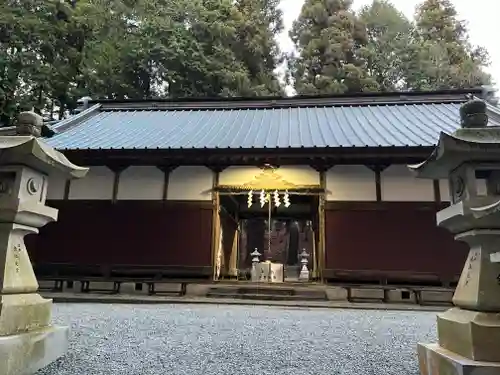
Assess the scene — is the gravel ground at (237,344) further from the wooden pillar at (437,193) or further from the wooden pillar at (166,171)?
the wooden pillar at (166,171)

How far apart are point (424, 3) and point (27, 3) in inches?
910

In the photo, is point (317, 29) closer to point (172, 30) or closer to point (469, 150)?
point (172, 30)

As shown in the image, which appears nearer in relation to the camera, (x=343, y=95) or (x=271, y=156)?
(x=271, y=156)

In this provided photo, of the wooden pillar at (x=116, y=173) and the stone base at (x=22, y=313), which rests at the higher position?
the wooden pillar at (x=116, y=173)

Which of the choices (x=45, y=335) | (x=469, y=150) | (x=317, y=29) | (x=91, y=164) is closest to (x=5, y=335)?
(x=45, y=335)

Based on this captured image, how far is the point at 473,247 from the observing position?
2.28 meters

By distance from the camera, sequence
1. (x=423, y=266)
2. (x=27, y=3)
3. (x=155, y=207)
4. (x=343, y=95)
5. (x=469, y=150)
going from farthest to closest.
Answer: (x=27, y=3), (x=343, y=95), (x=155, y=207), (x=423, y=266), (x=469, y=150)

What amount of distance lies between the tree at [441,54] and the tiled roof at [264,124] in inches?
401

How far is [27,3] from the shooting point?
1852 cm

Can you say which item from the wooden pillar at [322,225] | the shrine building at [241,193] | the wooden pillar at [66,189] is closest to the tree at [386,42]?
the shrine building at [241,193]

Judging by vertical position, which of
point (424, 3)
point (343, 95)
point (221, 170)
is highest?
point (424, 3)

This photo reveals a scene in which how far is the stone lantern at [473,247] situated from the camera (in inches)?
79.1

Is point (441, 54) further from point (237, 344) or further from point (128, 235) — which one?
point (237, 344)

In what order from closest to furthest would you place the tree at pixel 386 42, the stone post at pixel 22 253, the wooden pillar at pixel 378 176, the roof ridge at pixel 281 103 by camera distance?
the stone post at pixel 22 253
the wooden pillar at pixel 378 176
the roof ridge at pixel 281 103
the tree at pixel 386 42
